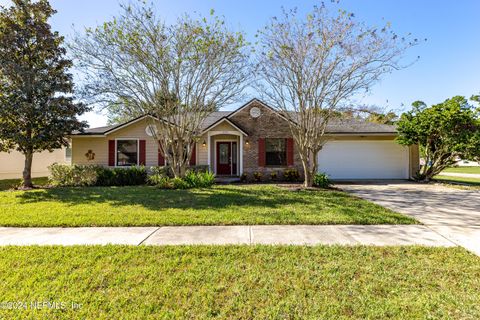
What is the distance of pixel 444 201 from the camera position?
780 centimetres

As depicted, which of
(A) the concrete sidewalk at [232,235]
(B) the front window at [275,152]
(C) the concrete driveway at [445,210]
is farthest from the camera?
(B) the front window at [275,152]

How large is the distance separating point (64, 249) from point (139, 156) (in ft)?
34.2

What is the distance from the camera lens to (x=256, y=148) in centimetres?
1345

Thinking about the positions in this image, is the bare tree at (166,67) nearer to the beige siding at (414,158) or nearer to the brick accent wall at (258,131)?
the brick accent wall at (258,131)

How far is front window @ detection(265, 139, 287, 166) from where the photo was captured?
1353 centimetres

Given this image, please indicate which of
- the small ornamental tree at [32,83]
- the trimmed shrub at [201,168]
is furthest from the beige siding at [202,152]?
the small ornamental tree at [32,83]

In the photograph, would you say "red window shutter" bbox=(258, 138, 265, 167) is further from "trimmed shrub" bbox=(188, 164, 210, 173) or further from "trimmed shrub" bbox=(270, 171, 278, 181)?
"trimmed shrub" bbox=(188, 164, 210, 173)

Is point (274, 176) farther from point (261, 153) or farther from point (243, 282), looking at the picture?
point (243, 282)

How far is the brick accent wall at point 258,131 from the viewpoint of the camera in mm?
13367

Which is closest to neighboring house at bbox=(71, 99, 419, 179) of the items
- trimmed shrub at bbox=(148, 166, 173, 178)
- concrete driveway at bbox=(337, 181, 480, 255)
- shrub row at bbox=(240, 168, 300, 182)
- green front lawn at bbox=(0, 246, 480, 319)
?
shrub row at bbox=(240, 168, 300, 182)

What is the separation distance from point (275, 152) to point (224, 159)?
3235 millimetres

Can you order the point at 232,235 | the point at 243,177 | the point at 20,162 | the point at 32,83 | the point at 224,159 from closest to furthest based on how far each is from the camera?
the point at 232,235 → the point at 32,83 → the point at 243,177 → the point at 224,159 → the point at 20,162

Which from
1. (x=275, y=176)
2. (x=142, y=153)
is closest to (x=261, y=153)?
(x=275, y=176)

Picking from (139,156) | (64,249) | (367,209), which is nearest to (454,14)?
→ (367,209)
